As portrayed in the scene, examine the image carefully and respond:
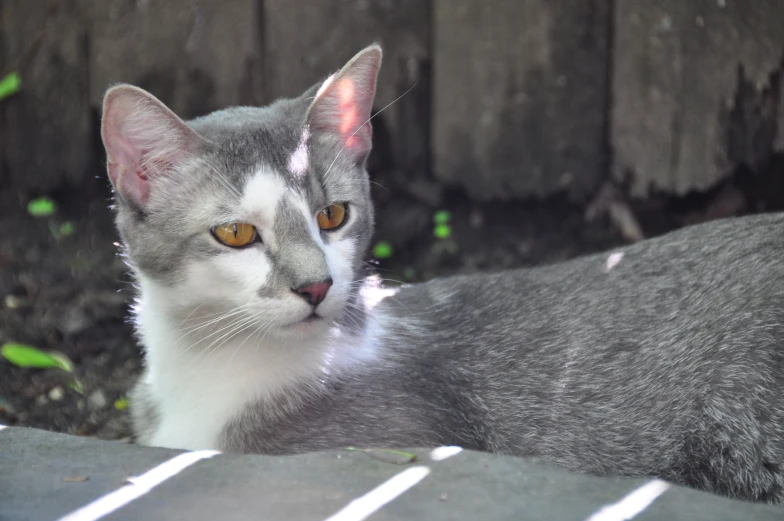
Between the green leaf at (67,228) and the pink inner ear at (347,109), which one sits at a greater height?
the pink inner ear at (347,109)

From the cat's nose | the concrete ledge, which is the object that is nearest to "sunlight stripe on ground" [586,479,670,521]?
the concrete ledge

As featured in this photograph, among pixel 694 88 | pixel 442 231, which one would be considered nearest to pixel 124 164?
pixel 442 231

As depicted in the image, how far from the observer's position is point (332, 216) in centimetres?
301

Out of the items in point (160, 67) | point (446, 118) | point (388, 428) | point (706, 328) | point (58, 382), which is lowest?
point (58, 382)

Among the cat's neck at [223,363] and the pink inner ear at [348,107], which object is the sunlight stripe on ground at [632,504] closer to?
the cat's neck at [223,363]

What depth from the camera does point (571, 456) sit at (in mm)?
2969

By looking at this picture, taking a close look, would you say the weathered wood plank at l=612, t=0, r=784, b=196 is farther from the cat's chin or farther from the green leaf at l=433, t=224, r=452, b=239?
the cat's chin

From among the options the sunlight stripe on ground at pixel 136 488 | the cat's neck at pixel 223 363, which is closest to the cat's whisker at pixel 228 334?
the cat's neck at pixel 223 363

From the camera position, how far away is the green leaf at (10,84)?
480 cm

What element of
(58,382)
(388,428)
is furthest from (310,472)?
(58,382)

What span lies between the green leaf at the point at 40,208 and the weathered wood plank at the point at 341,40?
1402 millimetres

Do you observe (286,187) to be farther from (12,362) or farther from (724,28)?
(724,28)

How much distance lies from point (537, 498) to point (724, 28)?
118 inches

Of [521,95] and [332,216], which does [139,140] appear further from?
[521,95]
